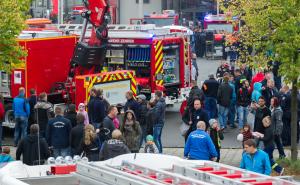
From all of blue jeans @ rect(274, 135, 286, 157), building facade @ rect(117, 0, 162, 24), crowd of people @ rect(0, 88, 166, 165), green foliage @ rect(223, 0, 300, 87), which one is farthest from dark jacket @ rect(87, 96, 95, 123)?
building facade @ rect(117, 0, 162, 24)

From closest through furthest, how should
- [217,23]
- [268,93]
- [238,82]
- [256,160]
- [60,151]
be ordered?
[256,160] → [60,151] → [268,93] → [238,82] → [217,23]

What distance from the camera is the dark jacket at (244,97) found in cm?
2200

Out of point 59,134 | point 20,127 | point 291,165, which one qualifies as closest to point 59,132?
point 59,134

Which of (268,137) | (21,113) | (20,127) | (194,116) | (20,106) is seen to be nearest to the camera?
(268,137)

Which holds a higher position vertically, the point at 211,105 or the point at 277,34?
the point at 277,34

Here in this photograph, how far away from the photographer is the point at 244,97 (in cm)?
2211

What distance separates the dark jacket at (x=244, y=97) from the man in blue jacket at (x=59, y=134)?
20.7 ft

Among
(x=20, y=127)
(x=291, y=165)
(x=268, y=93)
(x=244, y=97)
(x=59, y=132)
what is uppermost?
(x=268, y=93)

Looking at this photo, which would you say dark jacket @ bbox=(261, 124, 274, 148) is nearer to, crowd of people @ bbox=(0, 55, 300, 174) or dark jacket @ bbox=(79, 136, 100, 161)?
crowd of people @ bbox=(0, 55, 300, 174)

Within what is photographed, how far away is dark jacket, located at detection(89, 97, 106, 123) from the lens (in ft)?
63.9

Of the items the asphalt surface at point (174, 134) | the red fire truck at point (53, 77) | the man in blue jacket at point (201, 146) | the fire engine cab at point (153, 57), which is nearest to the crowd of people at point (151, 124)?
the man in blue jacket at point (201, 146)

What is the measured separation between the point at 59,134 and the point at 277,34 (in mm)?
4434

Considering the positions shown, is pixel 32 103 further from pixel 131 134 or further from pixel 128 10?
pixel 128 10

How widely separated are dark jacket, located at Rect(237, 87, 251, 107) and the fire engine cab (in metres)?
2.94
